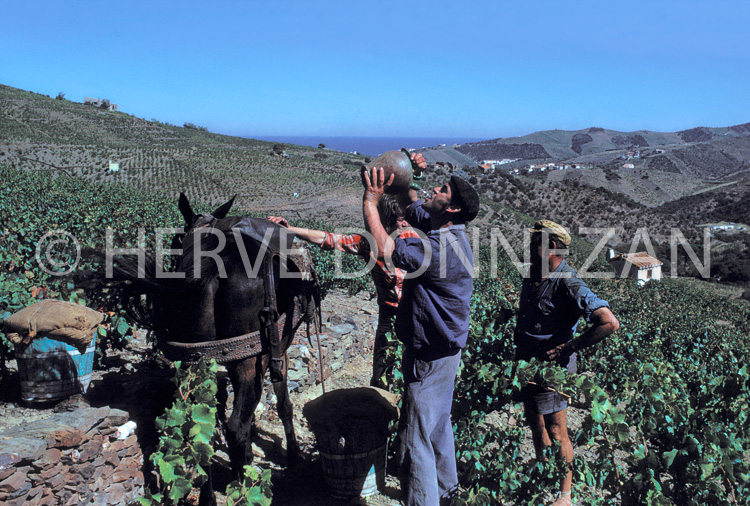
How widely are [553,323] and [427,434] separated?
3.86ft

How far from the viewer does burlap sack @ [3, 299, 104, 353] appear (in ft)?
9.65

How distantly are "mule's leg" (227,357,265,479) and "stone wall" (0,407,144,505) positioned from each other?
0.54 metres

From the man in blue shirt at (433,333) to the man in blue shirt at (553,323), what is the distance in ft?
2.50

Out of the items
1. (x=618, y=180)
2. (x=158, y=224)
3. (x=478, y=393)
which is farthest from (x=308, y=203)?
(x=618, y=180)

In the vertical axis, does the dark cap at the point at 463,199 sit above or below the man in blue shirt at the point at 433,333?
above

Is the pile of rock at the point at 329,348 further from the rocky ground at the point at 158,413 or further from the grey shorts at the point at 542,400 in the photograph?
the grey shorts at the point at 542,400

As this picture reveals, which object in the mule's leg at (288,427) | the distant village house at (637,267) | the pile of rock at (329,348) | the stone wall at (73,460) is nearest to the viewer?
the stone wall at (73,460)

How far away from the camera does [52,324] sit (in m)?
2.96

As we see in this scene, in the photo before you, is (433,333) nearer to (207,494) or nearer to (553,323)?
(553,323)

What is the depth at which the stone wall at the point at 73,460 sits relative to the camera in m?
2.27

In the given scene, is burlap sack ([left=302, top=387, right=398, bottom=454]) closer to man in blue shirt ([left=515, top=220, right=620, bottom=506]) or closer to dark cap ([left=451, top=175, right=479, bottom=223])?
man in blue shirt ([left=515, top=220, right=620, bottom=506])

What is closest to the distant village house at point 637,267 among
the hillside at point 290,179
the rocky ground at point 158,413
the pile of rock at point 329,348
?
the hillside at point 290,179

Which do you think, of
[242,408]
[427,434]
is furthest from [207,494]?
[427,434]

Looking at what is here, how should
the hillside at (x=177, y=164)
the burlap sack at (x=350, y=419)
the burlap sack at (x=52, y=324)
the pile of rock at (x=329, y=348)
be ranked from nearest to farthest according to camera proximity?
the burlap sack at (x=52, y=324) → the burlap sack at (x=350, y=419) → the pile of rock at (x=329, y=348) → the hillside at (x=177, y=164)
